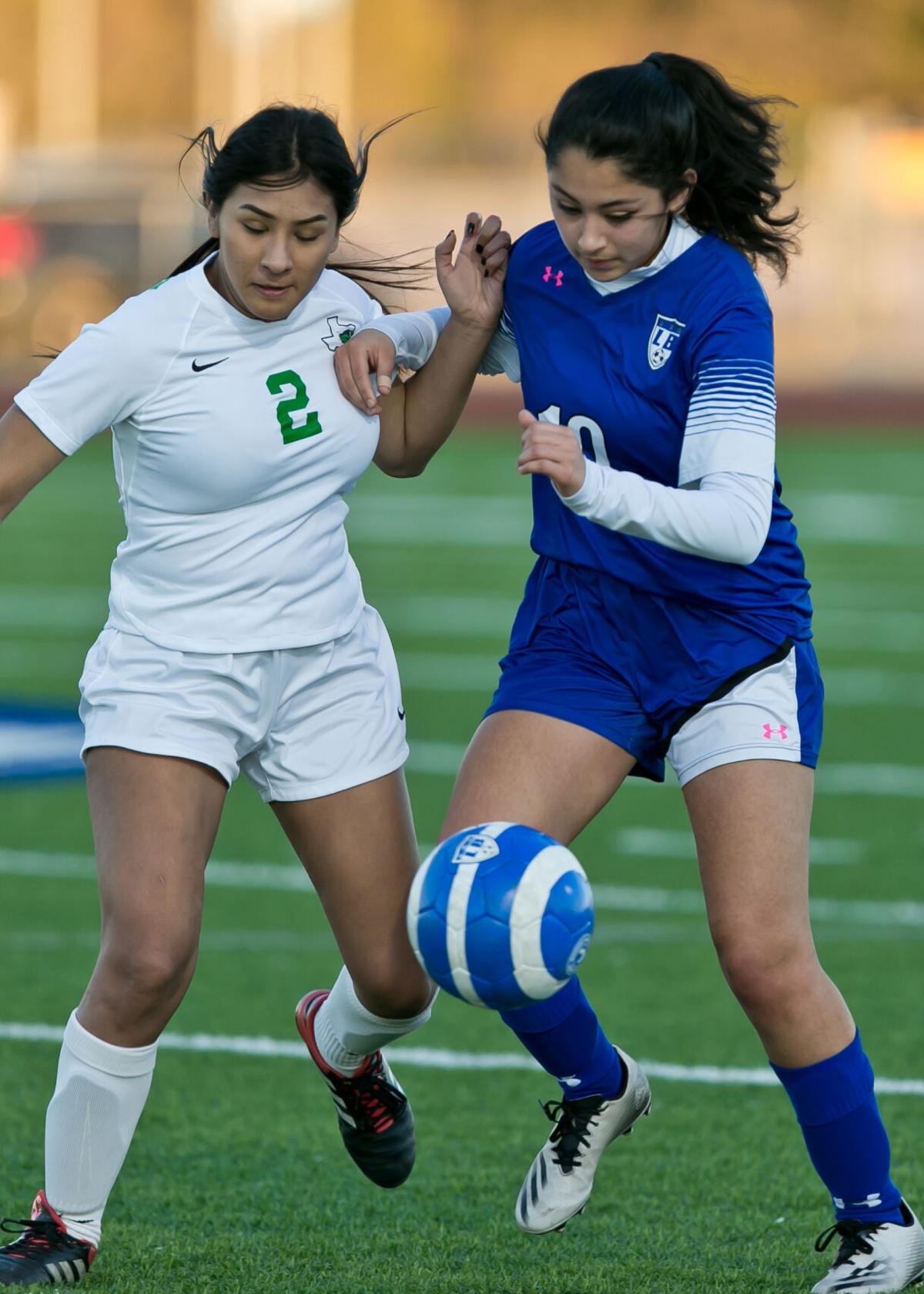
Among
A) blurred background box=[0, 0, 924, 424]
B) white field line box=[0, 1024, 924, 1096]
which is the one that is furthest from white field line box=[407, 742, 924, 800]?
blurred background box=[0, 0, 924, 424]

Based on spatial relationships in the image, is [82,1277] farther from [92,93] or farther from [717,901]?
[92,93]

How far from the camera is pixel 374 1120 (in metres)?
4.68

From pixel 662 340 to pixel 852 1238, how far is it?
1.74 metres

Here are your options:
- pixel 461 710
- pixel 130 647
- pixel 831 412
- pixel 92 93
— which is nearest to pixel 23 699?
pixel 461 710

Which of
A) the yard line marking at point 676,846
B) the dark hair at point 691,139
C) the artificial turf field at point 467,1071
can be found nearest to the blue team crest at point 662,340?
the dark hair at point 691,139

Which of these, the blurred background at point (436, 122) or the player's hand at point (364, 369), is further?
the blurred background at point (436, 122)

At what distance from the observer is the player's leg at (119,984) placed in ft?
13.2

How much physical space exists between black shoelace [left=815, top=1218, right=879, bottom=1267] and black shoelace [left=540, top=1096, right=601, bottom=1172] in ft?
1.81

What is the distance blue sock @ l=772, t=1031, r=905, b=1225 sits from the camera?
409 centimetres

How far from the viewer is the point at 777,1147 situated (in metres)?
5.20

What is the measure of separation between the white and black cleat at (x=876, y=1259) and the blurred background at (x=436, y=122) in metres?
2.65

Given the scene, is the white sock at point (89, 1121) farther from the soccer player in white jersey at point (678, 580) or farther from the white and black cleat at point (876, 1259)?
the white and black cleat at point (876, 1259)

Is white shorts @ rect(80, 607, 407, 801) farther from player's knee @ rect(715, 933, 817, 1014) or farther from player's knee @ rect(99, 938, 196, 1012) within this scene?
player's knee @ rect(715, 933, 817, 1014)

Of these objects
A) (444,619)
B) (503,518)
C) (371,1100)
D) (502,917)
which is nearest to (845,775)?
(444,619)
